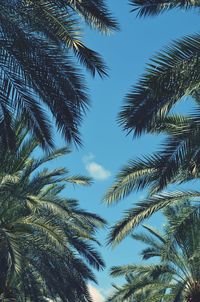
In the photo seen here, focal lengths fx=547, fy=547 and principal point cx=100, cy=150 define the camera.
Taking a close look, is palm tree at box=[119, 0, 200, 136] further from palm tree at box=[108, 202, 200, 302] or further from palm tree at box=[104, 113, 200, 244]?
palm tree at box=[108, 202, 200, 302]

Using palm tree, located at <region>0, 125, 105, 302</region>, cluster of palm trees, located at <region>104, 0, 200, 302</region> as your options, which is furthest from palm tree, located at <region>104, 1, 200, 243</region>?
palm tree, located at <region>0, 125, 105, 302</region>

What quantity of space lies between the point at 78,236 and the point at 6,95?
10925mm

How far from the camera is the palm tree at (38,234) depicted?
60.1 feet

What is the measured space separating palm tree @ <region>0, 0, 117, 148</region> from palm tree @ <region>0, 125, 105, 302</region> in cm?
620

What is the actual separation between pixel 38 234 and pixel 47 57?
389 inches

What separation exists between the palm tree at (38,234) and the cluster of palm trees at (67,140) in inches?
1.6

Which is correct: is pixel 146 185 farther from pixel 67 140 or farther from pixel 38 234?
pixel 38 234

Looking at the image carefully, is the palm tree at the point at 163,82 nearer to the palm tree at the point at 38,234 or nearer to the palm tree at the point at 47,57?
the palm tree at the point at 47,57

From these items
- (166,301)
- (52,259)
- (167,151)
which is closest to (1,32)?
(167,151)

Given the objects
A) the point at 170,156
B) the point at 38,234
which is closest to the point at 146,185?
the point at 170,156

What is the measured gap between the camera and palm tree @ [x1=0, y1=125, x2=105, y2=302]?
18328 mm

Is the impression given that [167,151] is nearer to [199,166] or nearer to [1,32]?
[199,166]

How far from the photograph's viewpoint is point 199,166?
40.0ft

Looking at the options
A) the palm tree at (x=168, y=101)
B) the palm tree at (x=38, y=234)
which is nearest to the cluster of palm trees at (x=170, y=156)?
the palm tree at (x=168, y=101)
